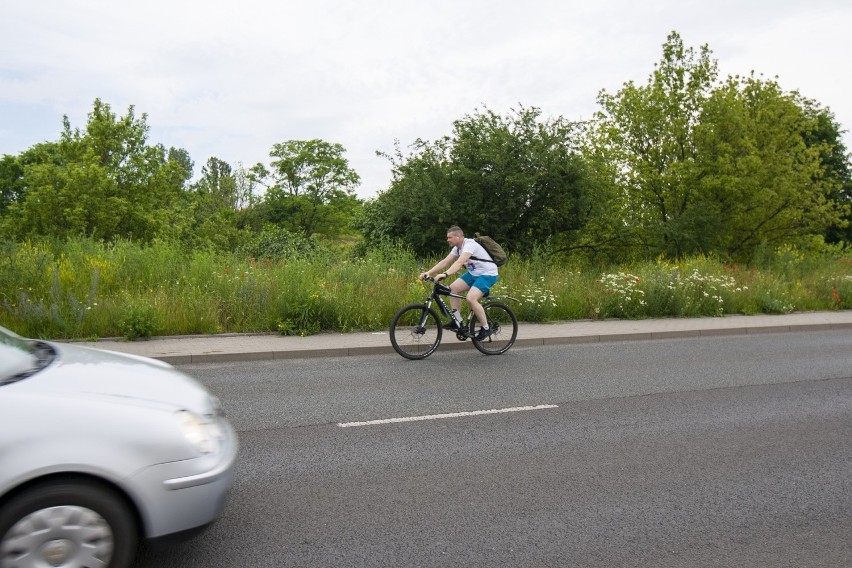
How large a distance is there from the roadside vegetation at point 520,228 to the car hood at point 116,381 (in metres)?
7.09

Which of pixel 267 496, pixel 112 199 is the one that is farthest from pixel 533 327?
pixel 112 199

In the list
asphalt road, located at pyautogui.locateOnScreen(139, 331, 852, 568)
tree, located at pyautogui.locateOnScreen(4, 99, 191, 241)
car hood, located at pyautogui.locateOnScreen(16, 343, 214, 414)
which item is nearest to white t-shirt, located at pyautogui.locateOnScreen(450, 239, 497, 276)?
asphalt road, located at pyautogui.locateOnScreen(139, 331, 852, 568)

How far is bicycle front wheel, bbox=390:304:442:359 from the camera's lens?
9961mm

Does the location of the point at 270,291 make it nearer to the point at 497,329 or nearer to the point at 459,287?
the point at 459,287

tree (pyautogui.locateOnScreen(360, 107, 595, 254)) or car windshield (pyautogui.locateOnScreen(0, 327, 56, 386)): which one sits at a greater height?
tree (pyautogui.locateOnScreen(360, 107, 595, 254))

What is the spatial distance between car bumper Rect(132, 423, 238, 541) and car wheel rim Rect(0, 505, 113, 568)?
0.19m

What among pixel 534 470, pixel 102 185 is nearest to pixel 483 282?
pixel 534 470

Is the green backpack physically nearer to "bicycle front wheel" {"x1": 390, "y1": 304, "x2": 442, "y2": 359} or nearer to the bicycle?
the bicycle

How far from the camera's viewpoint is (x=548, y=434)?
235 inches

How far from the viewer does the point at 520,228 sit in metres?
21.6

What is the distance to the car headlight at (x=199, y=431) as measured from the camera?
3.32 m

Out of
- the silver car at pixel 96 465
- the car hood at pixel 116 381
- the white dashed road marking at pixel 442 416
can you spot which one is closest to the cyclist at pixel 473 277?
the white dashed road marking at pixel 442 416

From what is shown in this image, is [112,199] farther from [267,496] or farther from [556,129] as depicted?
[267,496]

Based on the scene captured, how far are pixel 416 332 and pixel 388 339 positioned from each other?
1.15m
